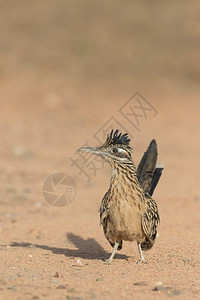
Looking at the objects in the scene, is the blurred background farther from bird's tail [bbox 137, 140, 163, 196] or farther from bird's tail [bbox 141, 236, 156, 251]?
bird's tail [bbox 141, 236, 156, 251]

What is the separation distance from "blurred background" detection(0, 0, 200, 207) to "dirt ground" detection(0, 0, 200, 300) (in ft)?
0.17

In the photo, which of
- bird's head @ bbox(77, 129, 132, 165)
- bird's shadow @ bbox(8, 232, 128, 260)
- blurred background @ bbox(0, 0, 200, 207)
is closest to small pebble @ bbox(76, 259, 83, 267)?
bird's shadow @ bbox(8, 232, 128, 260)

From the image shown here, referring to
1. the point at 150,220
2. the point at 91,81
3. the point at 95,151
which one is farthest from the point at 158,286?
the point at 91,81

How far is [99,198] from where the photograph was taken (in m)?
11.7

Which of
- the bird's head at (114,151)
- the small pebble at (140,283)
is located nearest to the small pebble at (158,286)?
the small pebble at (140,283)

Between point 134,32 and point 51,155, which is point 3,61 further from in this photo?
point 51,155

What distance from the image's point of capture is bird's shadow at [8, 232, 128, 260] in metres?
7.38

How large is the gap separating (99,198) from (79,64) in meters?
14.5

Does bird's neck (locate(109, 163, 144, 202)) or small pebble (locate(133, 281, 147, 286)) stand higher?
bird's neck (locate(109, 163, 144, 202))

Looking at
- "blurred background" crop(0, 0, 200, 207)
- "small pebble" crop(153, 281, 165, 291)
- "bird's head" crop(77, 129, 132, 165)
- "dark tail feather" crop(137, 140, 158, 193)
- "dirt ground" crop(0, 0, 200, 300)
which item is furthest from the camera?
"blurred background" crop(0, 0, 200, 207)

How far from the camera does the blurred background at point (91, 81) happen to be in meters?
14.7

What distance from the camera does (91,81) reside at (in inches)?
930

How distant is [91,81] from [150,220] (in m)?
17.5

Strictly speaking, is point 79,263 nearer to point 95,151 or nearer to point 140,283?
point 140,283
